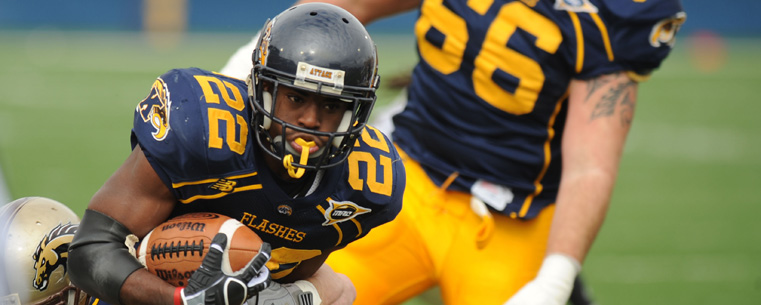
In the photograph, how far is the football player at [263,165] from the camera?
233 cm

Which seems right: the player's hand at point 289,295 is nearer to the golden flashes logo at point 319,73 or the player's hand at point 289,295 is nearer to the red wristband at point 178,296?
the red wristband at point 178,296

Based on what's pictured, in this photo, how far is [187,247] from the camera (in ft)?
7.70

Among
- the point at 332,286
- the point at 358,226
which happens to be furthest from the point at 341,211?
the point at 332,286

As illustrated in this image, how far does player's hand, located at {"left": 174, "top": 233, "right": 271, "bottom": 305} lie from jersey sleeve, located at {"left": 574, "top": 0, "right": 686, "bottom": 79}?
150cm

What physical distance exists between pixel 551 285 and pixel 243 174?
3.46 ft

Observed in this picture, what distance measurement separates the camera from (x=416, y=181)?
3.52 metres

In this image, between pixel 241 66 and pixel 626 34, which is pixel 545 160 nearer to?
pixel 626 34

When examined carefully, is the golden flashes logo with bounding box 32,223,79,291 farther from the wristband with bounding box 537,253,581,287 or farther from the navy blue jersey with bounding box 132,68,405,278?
the wristband with bounding box 537,253,581,287

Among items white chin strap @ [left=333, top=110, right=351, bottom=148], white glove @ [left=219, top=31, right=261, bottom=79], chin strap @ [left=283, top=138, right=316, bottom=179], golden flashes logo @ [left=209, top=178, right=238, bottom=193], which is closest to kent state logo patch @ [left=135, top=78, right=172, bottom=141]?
golden flashes logo @ [left=209, top=178, right=238, bottom=193]

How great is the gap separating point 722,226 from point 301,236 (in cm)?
519

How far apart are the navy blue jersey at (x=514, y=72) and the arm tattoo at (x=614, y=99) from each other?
0.04 metres

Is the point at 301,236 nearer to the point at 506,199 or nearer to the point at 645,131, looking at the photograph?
the point at 506,199

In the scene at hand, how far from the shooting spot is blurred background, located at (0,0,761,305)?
19.4 feet

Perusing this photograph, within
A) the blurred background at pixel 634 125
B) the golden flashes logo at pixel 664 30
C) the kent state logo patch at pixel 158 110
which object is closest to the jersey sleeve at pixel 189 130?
the kent state logo patch at pixel 158 110
